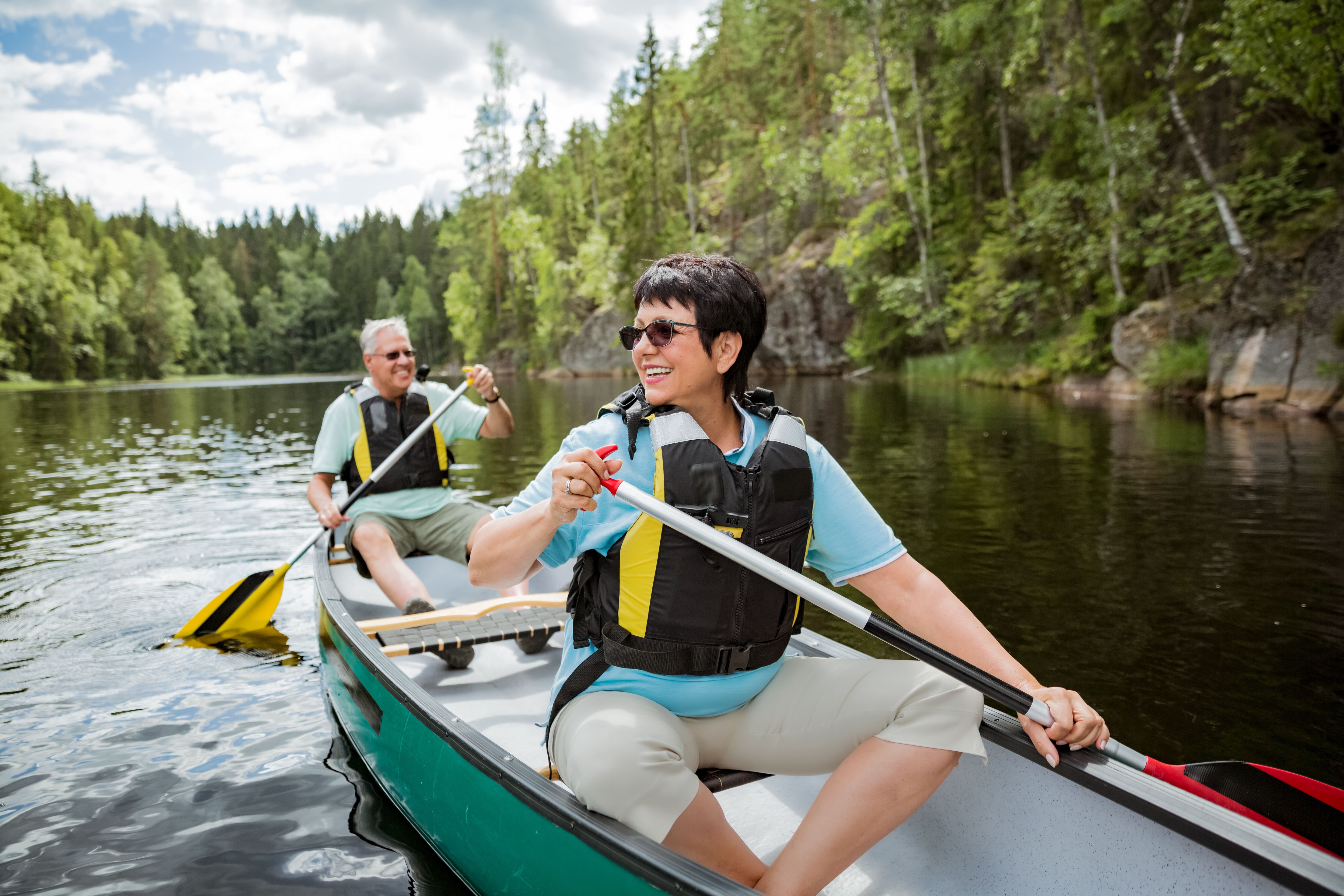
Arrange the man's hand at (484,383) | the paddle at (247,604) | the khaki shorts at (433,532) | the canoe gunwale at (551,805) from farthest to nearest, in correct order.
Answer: the paddle at (247,604), the khaki shorts at (433,532), the man's hand at (484,383), the canoe gunwale at (551,805)

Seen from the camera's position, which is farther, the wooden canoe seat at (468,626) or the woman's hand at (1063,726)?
the wooden canoe seat at (468,626)

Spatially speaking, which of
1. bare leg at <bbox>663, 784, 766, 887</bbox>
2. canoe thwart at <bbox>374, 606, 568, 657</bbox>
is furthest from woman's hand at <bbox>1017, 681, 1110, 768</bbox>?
canoe thwart at <bbox>374, 606, 568, 657</bbox>

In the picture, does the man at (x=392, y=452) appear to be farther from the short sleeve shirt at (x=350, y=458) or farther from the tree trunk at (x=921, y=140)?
the tree trunk at (x=921, y=140)

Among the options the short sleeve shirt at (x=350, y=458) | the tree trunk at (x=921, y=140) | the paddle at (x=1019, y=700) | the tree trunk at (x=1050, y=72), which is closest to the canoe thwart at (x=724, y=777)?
the paddle at (x=1019, y=700)

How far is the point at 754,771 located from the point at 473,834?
3.00ft

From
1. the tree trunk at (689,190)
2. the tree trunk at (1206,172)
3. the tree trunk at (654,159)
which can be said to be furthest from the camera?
the tree trunk at (654,159)

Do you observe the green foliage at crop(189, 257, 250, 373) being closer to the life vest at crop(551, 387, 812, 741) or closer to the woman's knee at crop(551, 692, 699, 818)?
the life vest at crop(551, 387, 812, 741)

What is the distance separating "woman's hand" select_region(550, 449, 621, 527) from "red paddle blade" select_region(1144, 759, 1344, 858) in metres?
1.36

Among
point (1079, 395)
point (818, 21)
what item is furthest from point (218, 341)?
point (1079, 395)

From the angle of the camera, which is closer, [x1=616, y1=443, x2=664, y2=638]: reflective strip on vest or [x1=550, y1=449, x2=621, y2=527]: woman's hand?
[x1=550, y1=449, x2=621, y2=527]: woman's hand

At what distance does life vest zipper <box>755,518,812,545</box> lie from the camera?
1.95 m

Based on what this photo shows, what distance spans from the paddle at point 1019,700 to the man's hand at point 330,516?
3.09 metres

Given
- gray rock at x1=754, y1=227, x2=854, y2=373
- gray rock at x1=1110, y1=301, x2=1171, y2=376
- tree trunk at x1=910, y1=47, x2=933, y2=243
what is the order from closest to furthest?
gray rock at x1=1110, y1=301, x2=1171, y2=376 < tree trunk at x1=910, y1=47, x2=933, y2=243 < gray rock at x1=754, y1=227, x2=854, y2=373

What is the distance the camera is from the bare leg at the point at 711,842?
174cm
